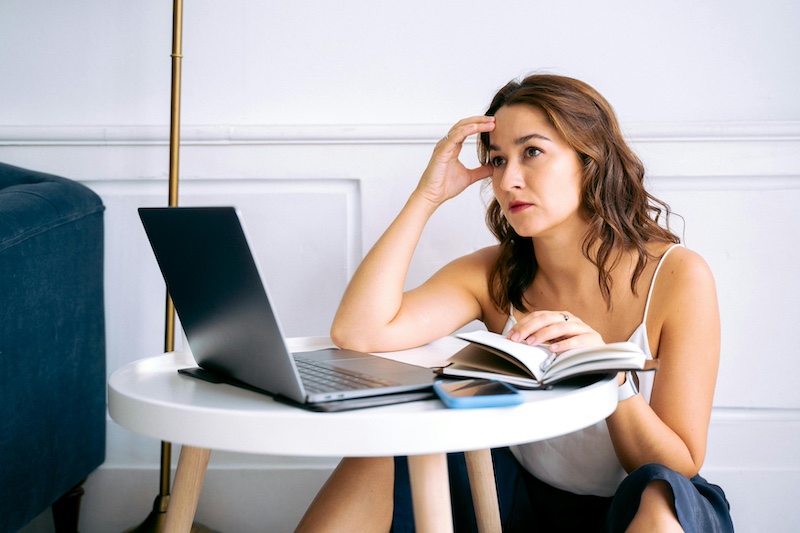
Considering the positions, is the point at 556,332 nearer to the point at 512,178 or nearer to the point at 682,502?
the point at 682,502

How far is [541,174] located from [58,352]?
1.00 metres

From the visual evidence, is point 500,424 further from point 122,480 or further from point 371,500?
point 122,480

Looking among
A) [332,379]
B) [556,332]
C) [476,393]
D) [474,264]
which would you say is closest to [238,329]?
[332,379]

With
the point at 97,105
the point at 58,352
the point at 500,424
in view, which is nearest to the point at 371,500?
the point at 500,424

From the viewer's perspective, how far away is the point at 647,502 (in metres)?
0.92

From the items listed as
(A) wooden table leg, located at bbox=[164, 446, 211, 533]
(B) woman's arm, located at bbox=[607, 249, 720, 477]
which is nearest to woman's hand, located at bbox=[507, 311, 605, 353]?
(B) woman's arm, located at bbox=[607, 249, 720, 477]

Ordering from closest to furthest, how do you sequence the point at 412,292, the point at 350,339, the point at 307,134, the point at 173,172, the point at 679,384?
the point at 679,384
the point at 350,339
the point at 412,292
the point at 173,172
the point at 307,134

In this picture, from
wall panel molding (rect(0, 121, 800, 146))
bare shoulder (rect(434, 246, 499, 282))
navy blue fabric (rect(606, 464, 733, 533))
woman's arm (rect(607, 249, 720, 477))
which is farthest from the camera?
wall panel molding (rect(0, 121, 800, 146))

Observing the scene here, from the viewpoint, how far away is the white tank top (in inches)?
48.8

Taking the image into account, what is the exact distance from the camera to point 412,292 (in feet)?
4.54

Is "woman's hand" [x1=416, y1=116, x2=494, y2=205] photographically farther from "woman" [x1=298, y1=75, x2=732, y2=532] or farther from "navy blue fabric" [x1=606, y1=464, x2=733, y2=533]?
"navy blue fabric" [x1=606, y1=464, x2=733, y2=533]

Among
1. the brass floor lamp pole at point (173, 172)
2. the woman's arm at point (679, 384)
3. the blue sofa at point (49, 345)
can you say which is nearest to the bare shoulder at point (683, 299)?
the woman's arm at point (679, 384)

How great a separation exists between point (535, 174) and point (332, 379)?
0.60 m

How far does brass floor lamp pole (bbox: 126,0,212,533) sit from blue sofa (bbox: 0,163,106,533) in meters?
0.19
